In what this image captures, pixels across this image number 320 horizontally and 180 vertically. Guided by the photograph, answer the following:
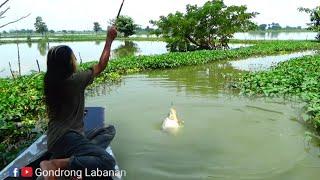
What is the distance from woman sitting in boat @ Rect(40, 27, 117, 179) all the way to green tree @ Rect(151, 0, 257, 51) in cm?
3070

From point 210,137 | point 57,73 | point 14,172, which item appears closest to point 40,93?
point 210,137

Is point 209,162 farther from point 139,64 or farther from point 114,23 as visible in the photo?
point 139,64

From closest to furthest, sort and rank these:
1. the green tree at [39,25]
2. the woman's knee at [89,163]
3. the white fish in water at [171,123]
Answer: the woman's knee at [89,163] < the white fish in water at [171,123] < the green tree at [39,25]

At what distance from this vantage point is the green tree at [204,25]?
3509cm

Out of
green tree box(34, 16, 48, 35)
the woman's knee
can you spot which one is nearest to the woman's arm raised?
the woman's knee

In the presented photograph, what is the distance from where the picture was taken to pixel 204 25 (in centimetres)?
3553

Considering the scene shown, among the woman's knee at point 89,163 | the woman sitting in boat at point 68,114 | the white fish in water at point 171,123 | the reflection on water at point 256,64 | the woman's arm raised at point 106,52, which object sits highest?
the woman's arm raised at point 106,52

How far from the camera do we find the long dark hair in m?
3.95

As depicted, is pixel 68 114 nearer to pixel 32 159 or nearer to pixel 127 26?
pixel 32 159

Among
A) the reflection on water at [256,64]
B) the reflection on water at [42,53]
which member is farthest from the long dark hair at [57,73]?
the reflection on water at [42,53]

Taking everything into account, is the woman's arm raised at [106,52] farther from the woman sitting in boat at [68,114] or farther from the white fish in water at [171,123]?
the white fish in water at [171,123]

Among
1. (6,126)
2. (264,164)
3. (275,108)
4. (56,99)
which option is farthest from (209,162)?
(275,108)

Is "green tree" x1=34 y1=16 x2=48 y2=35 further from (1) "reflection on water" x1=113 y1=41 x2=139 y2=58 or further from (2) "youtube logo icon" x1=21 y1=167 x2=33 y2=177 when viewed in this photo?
(2) "youtube logo icon" x1=21 y1=167 x2=33 y2=177

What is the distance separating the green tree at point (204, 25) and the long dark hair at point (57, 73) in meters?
30.8
